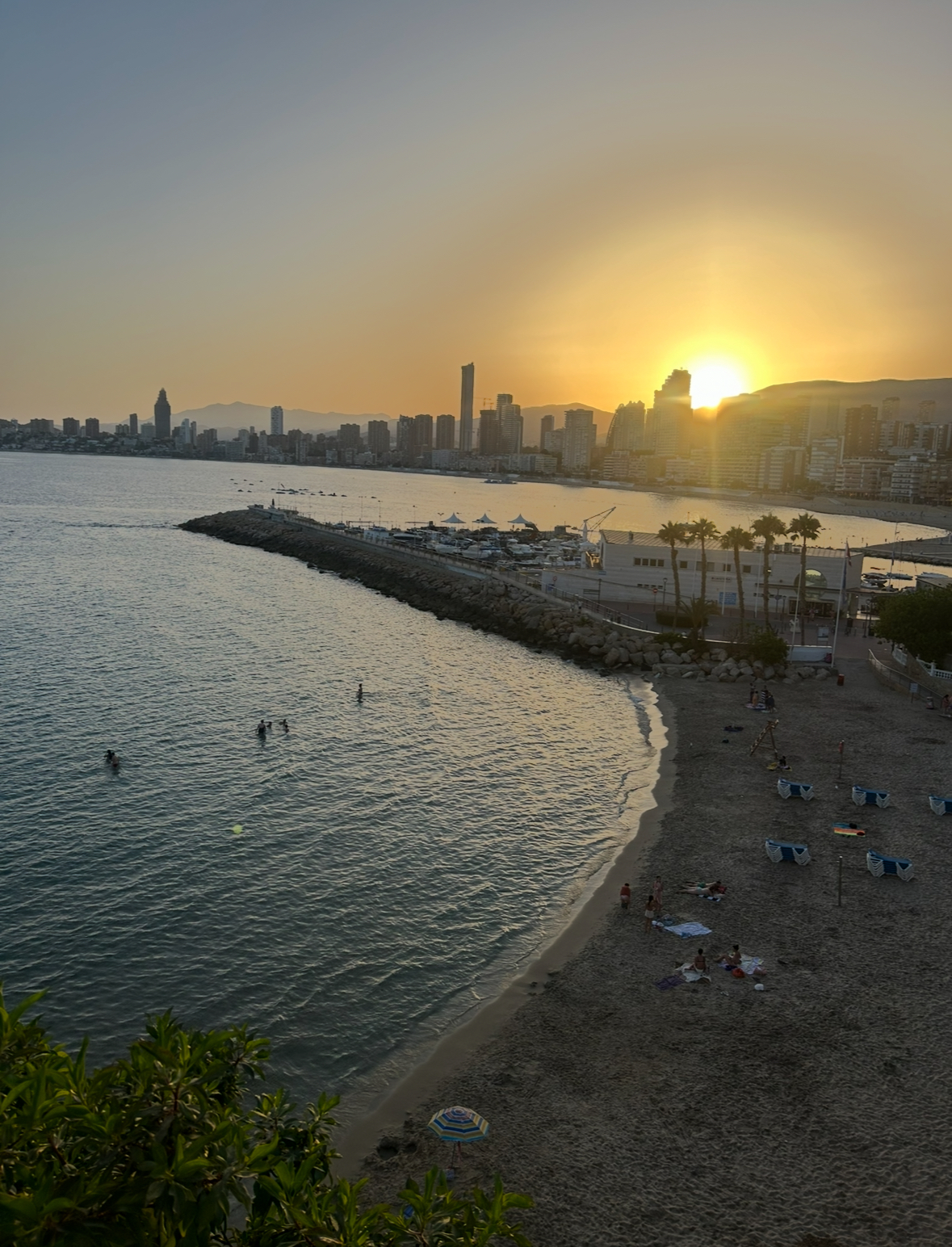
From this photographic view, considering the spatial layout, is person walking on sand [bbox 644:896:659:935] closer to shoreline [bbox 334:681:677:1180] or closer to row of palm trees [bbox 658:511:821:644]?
shoreline [bbox 334:681:677:1180]

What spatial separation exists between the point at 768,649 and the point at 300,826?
28.1m

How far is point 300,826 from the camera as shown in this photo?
85.5 feet

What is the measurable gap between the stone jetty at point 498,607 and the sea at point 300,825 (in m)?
2.79

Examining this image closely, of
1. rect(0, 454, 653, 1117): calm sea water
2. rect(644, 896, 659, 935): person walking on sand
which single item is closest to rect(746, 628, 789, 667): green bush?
rect(0, 454, 653, 1117): calm sea water

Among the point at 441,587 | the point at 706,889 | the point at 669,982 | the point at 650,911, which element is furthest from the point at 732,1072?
the point at 441,587

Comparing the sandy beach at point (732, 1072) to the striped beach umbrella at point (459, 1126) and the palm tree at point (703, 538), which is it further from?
the palm tree at point (703, 538)

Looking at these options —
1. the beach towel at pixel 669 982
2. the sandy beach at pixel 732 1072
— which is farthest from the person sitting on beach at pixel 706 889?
the beach towel at pixel 669 982

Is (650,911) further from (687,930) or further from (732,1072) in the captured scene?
(732,1072)

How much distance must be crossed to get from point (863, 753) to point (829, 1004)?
1711 cm

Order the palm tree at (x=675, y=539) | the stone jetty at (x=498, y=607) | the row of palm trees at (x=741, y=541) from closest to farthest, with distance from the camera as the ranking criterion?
1. the stone jetty at (x=498, y=607)
2. the row of palm trees at (x=741, y=541)
3. the palm tree at (x=675, y=539)

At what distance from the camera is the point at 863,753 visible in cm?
3244

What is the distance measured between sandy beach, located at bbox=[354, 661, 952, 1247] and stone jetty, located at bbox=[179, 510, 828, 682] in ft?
68.7

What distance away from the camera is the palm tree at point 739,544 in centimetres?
5231

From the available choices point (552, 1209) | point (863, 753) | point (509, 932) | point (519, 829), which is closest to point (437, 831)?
point (519, 829)
